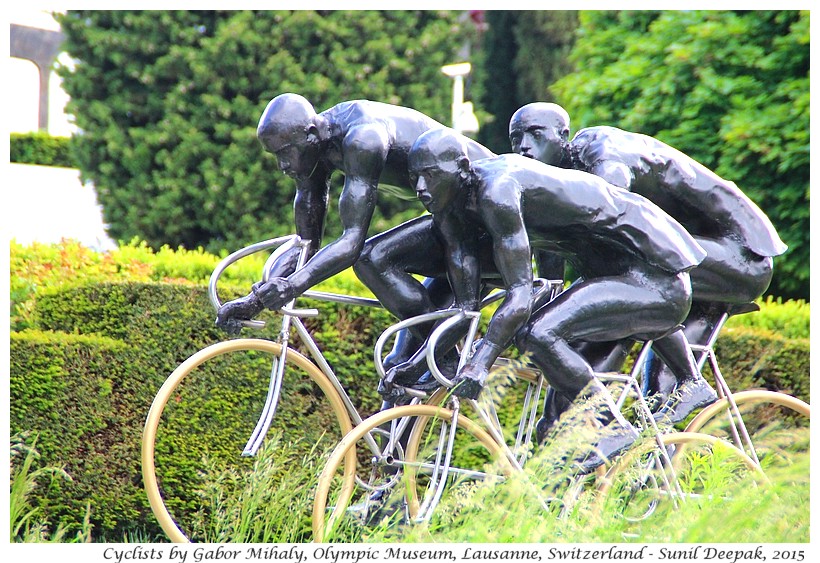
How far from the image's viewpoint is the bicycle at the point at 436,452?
373 centimetres

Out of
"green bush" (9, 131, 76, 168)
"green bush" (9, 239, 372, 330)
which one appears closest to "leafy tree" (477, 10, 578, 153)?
"green bush" (9, 131, 76, 168)

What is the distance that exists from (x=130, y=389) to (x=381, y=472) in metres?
1.43

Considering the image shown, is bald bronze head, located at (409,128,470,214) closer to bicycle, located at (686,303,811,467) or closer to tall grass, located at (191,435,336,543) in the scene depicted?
tall grass, located at (191,435,336,543)

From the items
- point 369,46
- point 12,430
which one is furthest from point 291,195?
point 12,430

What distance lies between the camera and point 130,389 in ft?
16.3

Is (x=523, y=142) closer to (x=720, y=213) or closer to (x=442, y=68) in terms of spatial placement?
(x=720, y=213)

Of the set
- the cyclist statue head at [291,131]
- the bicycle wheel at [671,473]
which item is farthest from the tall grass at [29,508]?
the bicycle wheel at [671,473]

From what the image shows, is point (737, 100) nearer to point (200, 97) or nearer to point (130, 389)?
point (200, 97)

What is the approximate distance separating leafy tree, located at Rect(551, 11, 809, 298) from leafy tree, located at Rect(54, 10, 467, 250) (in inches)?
107

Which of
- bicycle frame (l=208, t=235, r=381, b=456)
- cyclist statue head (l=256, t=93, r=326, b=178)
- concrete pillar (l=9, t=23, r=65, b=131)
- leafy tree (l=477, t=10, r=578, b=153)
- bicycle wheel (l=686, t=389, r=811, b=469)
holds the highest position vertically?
cyclist statue head (l=256, t=93, r=326, b=178)

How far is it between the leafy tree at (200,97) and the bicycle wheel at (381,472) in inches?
230

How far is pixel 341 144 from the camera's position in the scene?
3.95 m

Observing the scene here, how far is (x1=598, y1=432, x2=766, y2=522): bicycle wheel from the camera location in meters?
3.88

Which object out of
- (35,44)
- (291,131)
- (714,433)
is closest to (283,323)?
(291,131)
